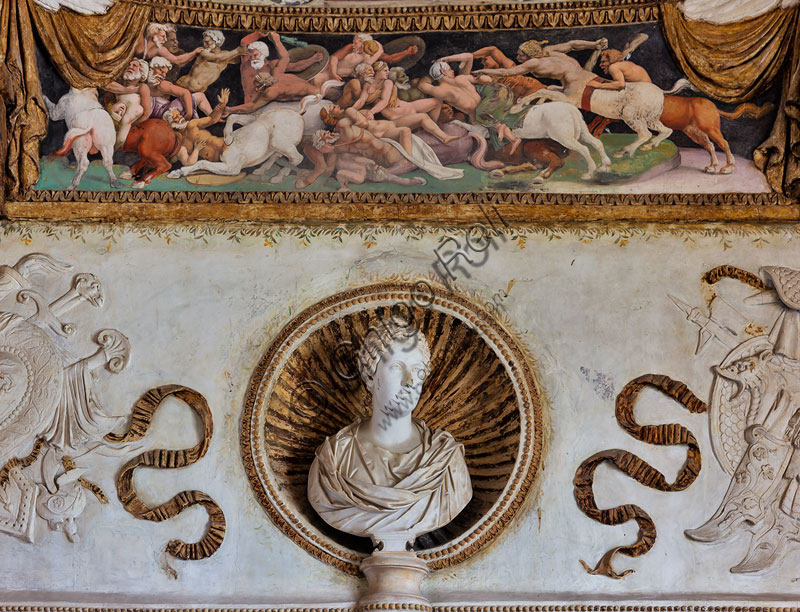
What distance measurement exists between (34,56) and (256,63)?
1.45 meters

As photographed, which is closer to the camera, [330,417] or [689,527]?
[689,527]

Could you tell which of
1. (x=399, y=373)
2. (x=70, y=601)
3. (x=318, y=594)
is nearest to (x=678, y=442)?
(x=399, y=373)

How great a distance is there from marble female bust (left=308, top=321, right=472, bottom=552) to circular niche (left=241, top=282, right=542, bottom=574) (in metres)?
0.21

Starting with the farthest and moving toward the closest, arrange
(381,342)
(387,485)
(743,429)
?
(743,429), (387,485), (381,342)

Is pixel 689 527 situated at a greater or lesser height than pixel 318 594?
greater

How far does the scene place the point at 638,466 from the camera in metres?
7.63

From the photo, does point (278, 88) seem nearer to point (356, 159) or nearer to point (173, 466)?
point (356, 159)

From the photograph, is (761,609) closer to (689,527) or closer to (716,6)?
(689,527)

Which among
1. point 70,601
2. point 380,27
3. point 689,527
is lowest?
point 70,601

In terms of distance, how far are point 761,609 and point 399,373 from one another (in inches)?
101

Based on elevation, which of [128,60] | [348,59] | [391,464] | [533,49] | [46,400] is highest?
[533,49]

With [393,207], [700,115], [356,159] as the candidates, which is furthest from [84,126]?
[700,115]

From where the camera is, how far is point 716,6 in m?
8.27

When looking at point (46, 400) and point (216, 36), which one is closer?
point (46, 400)
